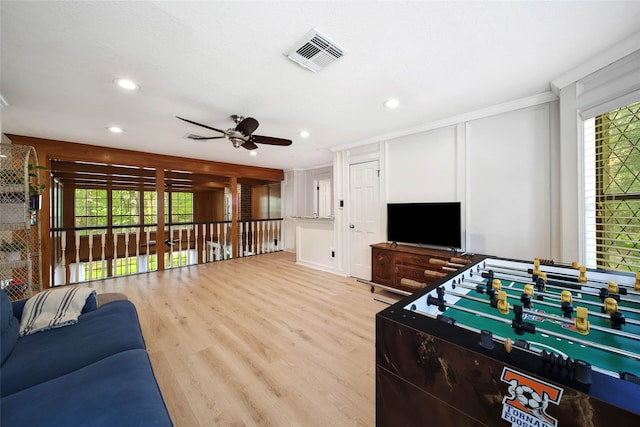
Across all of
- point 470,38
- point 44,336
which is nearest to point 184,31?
point 470,38

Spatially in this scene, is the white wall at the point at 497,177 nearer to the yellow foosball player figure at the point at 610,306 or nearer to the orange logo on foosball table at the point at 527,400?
the yellow foosball player figure at the point at 610,306

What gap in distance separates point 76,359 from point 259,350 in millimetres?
1191

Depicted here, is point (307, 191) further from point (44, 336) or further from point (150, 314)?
point (44, 336)

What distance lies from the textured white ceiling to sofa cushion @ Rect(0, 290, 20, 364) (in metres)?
1.68

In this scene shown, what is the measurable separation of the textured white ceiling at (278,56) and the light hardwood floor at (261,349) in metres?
2.35

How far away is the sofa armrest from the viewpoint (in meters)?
1.67

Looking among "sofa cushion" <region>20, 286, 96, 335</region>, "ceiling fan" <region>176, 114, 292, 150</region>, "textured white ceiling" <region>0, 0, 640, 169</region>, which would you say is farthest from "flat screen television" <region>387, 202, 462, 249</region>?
"sofa cushion" <region>20, 286, 96, 335</region>

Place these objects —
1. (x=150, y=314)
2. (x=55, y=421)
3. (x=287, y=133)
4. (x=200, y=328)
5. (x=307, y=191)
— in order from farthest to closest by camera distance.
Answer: (x=307, y=191) < (x=287, y=133) < (x=150, y=314) < (x=200, y=328) < (x=55, y=421)

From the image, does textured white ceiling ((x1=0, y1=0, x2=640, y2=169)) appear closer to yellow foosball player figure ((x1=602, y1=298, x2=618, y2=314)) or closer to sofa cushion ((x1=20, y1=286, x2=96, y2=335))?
yellow foosball player figure ((x1=602, y1=298, x2=618, y2=314))

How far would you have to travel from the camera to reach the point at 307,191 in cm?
707

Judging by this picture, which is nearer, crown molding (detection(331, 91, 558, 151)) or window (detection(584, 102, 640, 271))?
window (detection(584, 102, 640, 271))

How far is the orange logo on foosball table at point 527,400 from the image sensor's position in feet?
1.92

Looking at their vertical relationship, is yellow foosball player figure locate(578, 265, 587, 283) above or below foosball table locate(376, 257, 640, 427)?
above

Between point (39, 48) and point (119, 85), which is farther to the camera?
point (119, 85)
